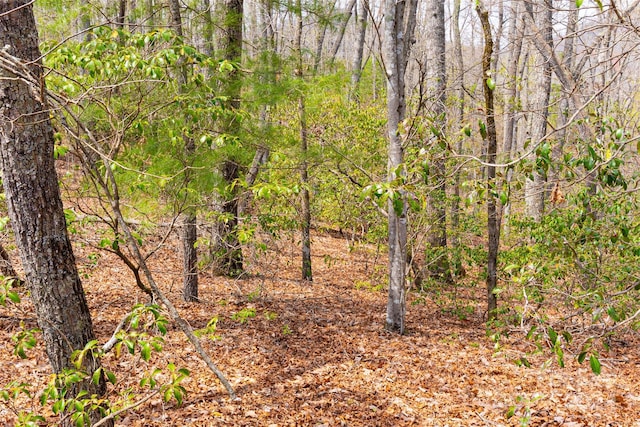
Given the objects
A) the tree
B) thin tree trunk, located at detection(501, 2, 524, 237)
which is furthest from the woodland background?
thin tree trunk, located at detection(501, 2, 524, 237)

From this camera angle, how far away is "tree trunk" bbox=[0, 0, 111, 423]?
10.7ft

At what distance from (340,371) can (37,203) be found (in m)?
3.83

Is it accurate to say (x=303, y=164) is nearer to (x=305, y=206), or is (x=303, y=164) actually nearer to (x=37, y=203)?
(x=305, y=206)

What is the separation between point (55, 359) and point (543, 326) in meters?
3.52

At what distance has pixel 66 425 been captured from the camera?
12.3ft

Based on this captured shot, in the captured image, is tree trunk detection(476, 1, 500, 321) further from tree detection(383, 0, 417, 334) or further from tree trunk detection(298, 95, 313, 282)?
tree trunk detection(298, 95, 313, 282)

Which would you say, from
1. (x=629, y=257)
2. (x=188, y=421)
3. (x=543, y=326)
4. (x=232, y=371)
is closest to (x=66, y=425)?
(x=188, y=421)

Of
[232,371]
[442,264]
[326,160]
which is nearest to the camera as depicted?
[232,371]

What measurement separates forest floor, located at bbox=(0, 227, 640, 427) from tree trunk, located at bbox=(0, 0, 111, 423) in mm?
358

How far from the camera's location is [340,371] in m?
5.77

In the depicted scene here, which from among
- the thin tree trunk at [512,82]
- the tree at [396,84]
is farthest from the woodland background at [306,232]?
the thin tree trunk at [512,82]

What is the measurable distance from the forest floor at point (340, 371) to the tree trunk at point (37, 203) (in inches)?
14.1

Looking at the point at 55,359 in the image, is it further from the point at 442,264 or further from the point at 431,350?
the point at 442,264

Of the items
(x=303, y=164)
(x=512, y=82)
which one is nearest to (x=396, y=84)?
(x=512, y=82)
